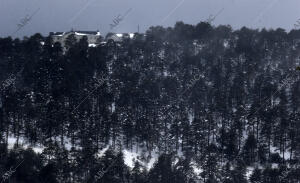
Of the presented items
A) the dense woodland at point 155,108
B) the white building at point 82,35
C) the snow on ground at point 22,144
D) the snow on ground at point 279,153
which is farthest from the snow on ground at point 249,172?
the white building at point 82,35

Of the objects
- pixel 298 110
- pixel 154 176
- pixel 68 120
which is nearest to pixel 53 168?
pixel 154 176

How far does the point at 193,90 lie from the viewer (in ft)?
195

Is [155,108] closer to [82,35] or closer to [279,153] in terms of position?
[279,153]

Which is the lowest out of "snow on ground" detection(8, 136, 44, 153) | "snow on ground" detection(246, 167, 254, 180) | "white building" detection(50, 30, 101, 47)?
"snow on ground" detection(246, 167, 254, 180)

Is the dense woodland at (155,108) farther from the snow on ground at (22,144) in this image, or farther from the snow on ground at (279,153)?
the snow on ground at (22,144)

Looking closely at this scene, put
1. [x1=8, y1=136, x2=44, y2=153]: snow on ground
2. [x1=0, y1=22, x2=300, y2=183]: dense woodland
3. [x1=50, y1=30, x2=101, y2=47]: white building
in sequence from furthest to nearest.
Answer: [x1=50, y1=30, x2=101, y2=47]: white building
[x1=8, y1=136, x2=44, y2=153]: snow on ground
[x1=0, y1=22, x2=300, y2=183]: dense woodland

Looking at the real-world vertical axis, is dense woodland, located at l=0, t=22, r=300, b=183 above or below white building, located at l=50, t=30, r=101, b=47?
below

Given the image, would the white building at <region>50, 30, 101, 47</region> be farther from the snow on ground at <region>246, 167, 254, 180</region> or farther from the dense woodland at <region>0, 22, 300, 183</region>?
the snow on ground at <region>246, 167, 254, 180</region>

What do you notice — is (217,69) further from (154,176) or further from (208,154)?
(154,176)

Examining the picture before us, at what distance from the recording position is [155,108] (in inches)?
2221

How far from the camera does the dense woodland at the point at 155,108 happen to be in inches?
1645

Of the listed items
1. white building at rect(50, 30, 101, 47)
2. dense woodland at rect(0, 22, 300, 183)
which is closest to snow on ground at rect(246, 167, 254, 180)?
dense woodland at rect(0, 22, 300, 183)

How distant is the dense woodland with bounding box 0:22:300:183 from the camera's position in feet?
137

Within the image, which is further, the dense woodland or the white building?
the white building
